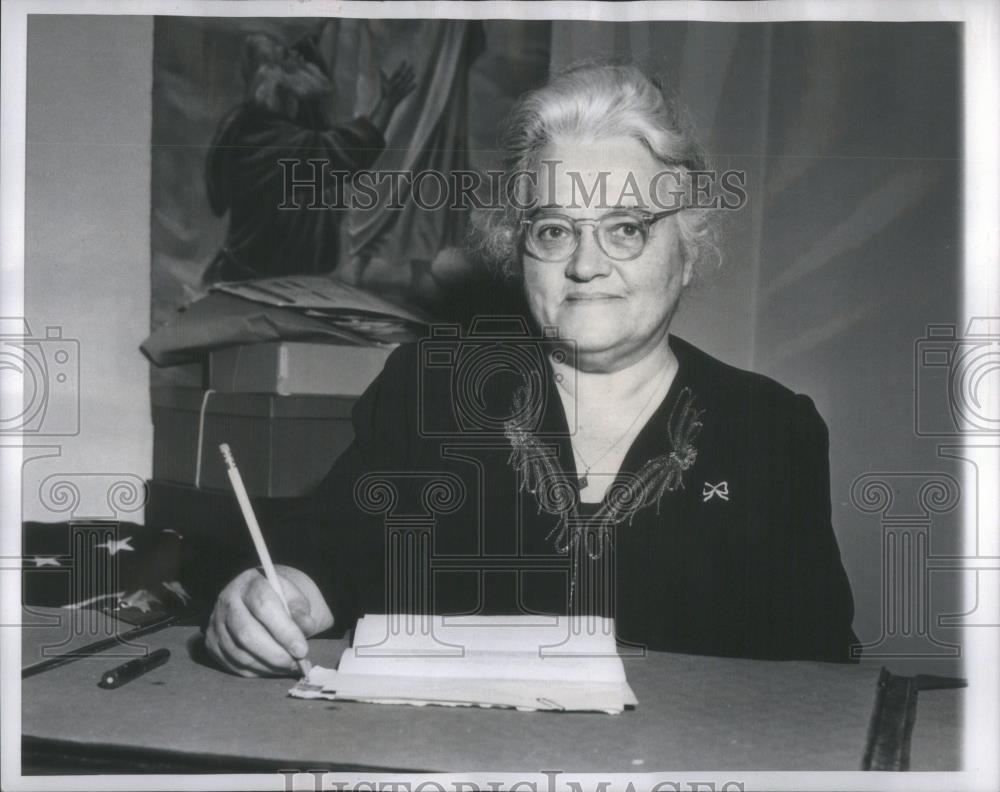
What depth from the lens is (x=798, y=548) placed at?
1.55 meters

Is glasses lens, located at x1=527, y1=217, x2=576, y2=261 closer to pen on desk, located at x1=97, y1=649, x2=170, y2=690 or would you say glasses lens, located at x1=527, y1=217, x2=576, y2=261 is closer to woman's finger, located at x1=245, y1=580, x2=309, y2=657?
woman's finger, located at x1=245, y1=580, x2=309, y2=657

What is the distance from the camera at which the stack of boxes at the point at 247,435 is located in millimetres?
1523

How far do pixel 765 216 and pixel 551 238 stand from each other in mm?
316

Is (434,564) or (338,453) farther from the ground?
(338,453)

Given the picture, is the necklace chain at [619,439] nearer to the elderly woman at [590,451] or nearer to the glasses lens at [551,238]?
the elderly woman at [590,451]

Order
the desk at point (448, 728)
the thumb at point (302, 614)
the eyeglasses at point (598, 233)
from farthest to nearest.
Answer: the eyeglasses at point (598, 233), the thumb at point (302, 614), the desk at point (448, 728)

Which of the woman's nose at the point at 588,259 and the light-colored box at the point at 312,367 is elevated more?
the woman's nose at the point at 588,259

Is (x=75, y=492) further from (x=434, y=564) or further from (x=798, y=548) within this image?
(x=798, y=548)

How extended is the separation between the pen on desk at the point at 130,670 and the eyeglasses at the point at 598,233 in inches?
29.2

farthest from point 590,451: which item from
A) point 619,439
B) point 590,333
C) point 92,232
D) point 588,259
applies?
point 92,232

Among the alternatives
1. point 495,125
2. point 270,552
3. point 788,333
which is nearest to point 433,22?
point 495,125

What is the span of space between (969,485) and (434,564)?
2.62ft

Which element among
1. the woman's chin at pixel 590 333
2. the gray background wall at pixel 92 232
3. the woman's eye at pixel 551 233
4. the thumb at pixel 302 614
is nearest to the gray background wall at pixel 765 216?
the gray background wall at pixel 92 232

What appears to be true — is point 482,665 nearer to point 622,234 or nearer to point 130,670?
point 130,670
